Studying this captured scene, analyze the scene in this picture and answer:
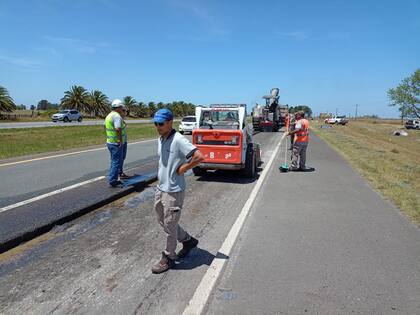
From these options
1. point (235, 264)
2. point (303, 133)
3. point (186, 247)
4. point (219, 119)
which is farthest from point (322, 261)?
point (303, 133)

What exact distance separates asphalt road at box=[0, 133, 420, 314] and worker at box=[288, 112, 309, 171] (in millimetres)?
4393

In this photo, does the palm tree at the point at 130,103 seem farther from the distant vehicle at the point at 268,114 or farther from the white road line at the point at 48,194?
the white road line at the point at 48,194

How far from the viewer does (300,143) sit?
11445 millimetres

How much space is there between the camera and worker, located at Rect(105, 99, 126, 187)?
7895 millimetres

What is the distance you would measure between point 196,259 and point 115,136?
4330 millimetres

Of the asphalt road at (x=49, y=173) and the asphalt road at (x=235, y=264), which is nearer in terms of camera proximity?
the asphalt road at (x=235, y=264)

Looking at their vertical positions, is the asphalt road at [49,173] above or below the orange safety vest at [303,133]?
below

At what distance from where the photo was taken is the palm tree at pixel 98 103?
230ft

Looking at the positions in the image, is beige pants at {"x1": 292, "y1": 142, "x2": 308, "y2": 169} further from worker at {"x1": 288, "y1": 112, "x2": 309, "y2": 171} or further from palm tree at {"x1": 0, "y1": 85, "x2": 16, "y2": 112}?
palm tree at {"x1": 0, "y1": 85, "x2": 16, "y2": 112}

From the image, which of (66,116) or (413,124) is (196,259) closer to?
(66,116)

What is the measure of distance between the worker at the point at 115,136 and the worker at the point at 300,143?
5.85 meters

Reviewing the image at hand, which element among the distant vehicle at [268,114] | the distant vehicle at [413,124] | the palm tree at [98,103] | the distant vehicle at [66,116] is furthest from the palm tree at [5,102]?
the distant vehicle at [413,124]

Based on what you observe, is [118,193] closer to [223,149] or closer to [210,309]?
[223,149]

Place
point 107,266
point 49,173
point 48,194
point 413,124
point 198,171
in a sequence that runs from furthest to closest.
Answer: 1. point 413,124
2. point 198,171
3. point 49,173
4. point 48,194
5. point 107,266
